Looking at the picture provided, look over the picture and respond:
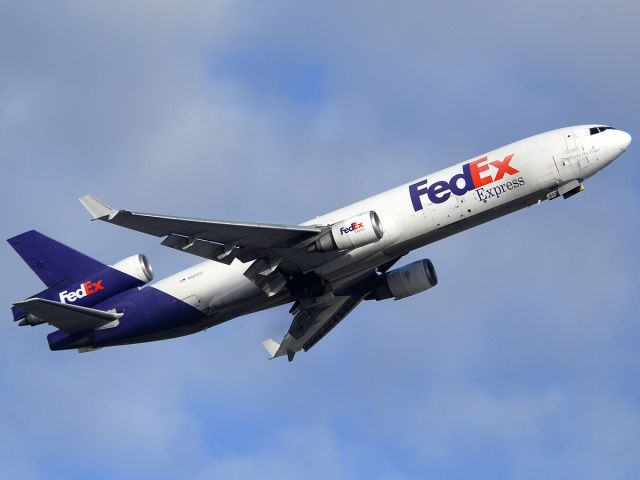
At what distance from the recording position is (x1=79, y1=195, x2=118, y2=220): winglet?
163 feet

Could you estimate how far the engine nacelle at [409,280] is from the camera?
6184 cm

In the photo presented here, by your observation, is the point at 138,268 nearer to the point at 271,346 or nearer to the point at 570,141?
the point at 271,346

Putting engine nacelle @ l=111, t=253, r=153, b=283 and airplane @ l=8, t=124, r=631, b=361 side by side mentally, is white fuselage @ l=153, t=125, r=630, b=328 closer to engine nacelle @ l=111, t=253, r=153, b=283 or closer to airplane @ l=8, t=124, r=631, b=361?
airplane @ l=8, t=124, r=631, b=361

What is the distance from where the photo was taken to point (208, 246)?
54.1 meters

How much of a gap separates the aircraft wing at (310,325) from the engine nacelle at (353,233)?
7879 millimetres

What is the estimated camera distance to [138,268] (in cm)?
5941

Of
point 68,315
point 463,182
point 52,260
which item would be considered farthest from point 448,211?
point 52,260

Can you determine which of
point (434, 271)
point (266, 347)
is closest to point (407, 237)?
point (434, 271)

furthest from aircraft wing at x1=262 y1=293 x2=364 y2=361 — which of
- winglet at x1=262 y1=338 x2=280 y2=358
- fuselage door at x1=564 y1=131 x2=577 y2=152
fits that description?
fuselage door at x1=564 y1=131 x2=577 y2=152

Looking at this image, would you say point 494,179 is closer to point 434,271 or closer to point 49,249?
point 434,271

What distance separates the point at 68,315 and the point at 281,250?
10.7 metres

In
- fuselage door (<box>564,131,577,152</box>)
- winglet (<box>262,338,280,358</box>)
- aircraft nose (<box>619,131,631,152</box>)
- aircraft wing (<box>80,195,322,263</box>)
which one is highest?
aircraft wing (<box>80,195,322,263</box>)

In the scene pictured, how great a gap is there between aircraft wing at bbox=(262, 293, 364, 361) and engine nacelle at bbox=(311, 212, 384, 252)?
7.88 meters

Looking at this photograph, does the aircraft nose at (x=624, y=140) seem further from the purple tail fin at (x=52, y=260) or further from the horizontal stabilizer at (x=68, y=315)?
the purple tail fin at (x=52, y=260)
